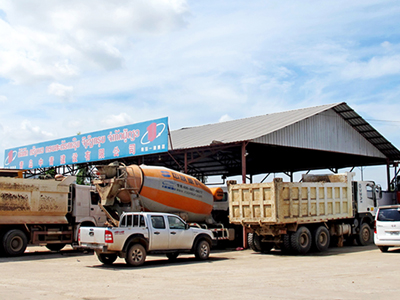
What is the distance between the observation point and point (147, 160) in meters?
33.9

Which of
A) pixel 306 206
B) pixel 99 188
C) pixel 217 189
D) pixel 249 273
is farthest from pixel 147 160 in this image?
pixel 249 273

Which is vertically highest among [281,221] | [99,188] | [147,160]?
[147,160]

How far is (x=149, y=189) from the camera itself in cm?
1903

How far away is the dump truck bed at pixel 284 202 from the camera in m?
17.7

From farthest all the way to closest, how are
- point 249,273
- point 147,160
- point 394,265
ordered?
1. point 147,160
2. point 394,265
3. point 249,273

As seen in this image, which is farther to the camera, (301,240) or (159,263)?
(301,240)

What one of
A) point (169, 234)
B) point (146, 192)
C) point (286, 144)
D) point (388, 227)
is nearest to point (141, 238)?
Answer: point (169, 234)

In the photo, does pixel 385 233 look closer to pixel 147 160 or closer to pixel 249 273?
pixel 249 273

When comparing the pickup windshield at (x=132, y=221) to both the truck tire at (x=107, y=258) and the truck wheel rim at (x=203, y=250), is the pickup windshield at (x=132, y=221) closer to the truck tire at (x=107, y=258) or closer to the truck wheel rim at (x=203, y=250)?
the truck tire at (x=107, y=258)

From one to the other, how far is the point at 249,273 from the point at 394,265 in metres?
4.79

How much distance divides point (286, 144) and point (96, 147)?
1157 cm

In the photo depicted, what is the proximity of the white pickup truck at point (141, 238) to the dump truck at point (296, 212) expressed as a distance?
2.74 meters

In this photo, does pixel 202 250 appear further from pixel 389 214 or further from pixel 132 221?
pixel 389 214

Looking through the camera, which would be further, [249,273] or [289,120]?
[289,120]
